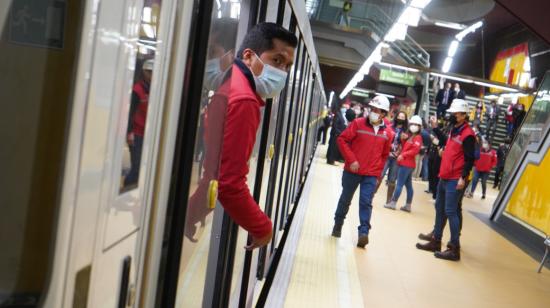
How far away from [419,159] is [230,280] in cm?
1693

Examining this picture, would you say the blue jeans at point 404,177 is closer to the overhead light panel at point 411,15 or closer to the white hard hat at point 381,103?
the overhead light panel at point 411,15

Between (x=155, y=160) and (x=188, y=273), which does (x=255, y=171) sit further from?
(x=155, y=160)

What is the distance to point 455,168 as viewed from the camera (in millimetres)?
6664

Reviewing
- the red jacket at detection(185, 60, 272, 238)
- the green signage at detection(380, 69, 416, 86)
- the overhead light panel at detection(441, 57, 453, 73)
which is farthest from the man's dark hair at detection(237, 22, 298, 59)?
the overhead light panel at detection(441, 57, 453, 73)

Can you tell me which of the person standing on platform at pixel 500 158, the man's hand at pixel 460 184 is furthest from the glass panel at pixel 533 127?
the person standing on platform at pixel 500 158

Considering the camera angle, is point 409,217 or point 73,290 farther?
point 409,217

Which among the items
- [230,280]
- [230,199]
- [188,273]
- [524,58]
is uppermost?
[524,58]

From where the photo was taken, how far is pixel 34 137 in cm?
67

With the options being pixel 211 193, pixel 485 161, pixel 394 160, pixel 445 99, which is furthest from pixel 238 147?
pixel 445 99

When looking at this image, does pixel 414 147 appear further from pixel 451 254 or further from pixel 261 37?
pixel 261 37

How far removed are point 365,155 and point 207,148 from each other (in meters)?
5.51

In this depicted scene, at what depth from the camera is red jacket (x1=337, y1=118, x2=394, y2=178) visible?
6.75m

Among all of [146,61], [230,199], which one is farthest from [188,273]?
[146,61]

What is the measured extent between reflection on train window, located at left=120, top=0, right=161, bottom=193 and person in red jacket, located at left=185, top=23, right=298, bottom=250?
0.42 meters
